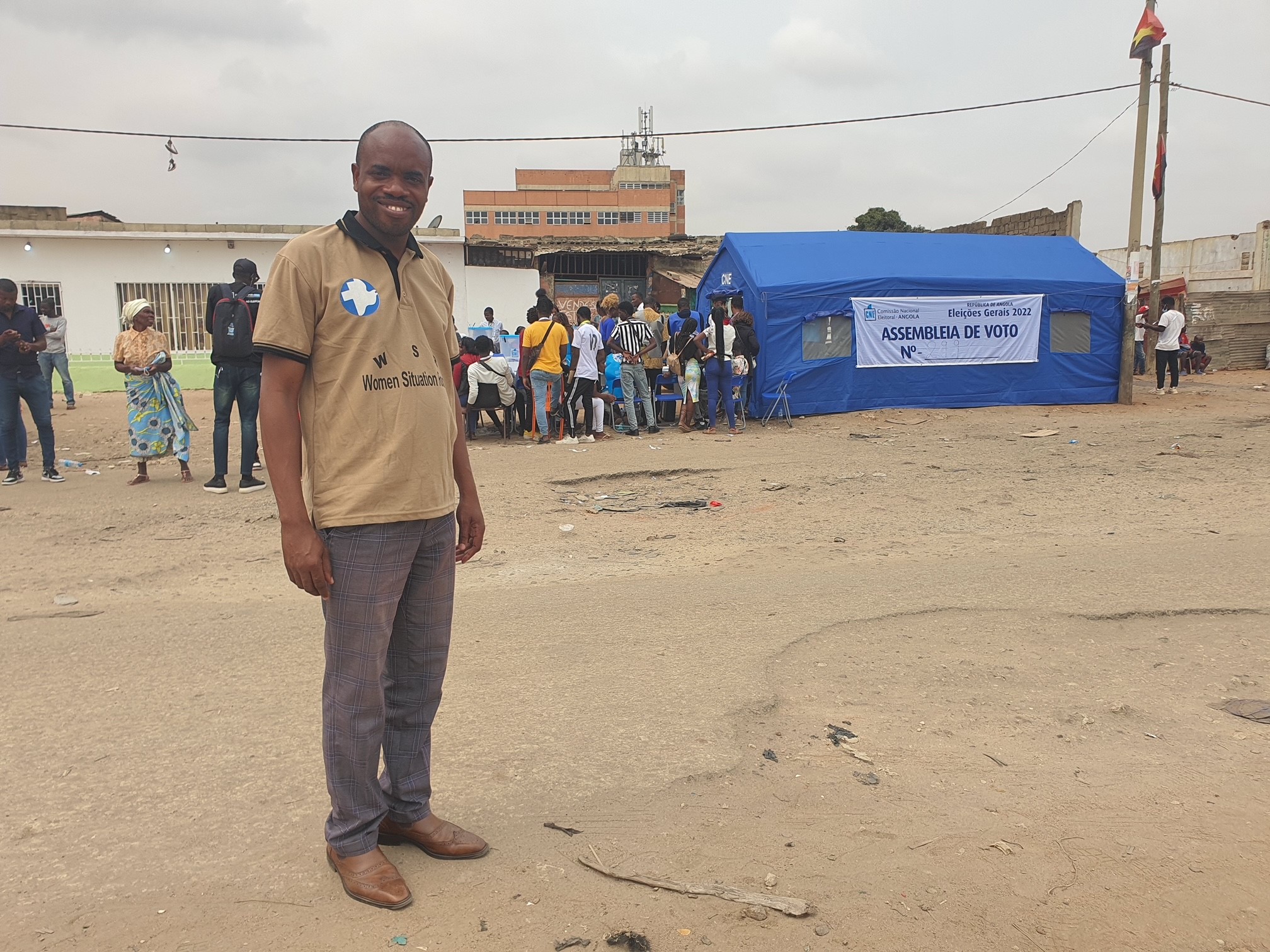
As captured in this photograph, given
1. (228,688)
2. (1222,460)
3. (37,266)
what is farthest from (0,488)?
(37,266)

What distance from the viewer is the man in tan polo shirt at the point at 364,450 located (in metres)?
2.11

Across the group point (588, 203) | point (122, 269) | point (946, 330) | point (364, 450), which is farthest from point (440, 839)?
point (588, 203)

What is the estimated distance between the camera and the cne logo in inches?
83.7

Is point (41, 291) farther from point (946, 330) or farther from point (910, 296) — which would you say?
point (946, 330)

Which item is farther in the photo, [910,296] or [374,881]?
[910,296]

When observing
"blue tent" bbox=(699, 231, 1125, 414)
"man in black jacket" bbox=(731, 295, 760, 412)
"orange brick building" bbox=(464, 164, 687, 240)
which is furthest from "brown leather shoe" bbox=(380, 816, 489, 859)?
"orange brick building" bbox=(464, 164, 687, 240)

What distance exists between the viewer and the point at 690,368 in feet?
40.3

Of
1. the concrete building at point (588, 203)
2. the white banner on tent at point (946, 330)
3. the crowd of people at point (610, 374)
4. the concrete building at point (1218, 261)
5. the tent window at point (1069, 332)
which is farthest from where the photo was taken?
the concrete building at point (588, 203)

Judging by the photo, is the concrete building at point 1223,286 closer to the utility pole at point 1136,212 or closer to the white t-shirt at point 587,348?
the utility pole at point 1136,212

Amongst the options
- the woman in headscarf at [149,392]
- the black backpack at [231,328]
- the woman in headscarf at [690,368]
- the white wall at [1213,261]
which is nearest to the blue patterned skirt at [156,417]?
the woman in headscarf at [149,392]

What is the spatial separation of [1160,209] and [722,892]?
20405mm

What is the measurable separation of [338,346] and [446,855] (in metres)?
1.38

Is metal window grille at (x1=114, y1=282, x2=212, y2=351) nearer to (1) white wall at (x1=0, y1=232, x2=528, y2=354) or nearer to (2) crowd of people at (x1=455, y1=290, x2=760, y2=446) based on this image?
(1) white wall at (x1=0, y1=232, x2=528, y2=354)

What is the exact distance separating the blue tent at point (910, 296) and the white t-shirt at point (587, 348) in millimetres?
3172
